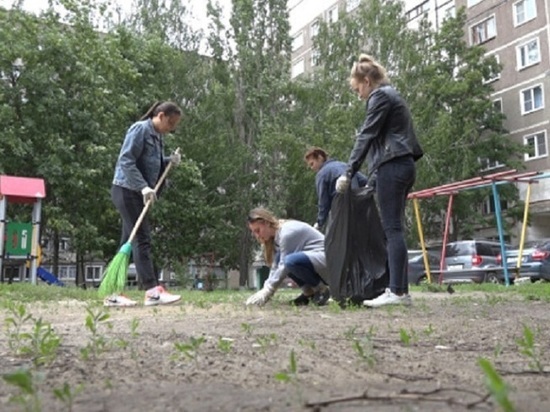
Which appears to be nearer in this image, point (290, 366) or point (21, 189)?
point (290, 366)

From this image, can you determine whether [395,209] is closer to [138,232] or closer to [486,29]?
[138,232]

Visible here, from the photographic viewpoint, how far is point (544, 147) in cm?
3319

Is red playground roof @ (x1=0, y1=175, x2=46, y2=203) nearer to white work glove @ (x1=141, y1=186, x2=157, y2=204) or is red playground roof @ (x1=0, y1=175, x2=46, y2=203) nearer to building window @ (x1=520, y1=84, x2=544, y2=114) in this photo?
white work glove @ (x1=141, y1=186, x2=157, y2=204)

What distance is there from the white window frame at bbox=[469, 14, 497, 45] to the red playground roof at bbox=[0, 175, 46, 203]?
28105 millimetres

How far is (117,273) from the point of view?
250 inches

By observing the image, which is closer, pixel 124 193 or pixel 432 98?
pixel 124 193

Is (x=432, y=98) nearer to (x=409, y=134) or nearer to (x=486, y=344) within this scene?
(x=409, y=134)

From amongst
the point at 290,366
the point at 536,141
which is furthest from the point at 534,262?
the point at 290,366

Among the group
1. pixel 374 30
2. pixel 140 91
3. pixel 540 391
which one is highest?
pixel 374 30

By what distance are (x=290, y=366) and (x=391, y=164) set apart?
3458 mm

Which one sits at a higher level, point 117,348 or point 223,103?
point 223,103

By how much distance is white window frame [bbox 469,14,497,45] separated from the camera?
3631cm

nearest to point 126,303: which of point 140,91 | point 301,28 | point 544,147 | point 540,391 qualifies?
point 540,391

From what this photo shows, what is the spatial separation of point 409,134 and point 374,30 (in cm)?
2788
